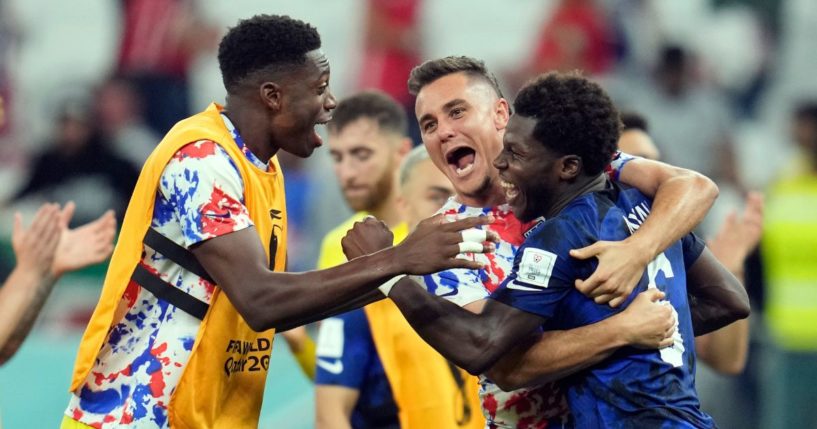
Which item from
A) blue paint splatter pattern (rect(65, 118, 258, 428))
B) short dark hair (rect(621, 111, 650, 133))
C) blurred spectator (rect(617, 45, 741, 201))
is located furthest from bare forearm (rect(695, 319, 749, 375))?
blurred spectator (rect(617, 45, 741, 201))

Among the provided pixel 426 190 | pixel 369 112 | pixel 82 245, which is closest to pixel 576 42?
pixel 369 112

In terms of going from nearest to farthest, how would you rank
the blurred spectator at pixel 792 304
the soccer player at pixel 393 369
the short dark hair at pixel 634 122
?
the soccer player at pixel 393 369, the short dark hair at pixel 634 122, the blurred spectator at pixel 792 304

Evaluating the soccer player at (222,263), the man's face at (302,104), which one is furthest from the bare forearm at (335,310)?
the man's face at (302,104)

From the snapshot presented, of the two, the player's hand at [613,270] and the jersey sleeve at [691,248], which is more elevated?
the player's hand at [613,270]

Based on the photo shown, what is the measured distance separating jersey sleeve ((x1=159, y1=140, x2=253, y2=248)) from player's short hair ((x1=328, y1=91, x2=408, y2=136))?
282cm

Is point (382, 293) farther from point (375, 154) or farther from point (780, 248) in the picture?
point (780, 248)

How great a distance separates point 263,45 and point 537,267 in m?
1.23

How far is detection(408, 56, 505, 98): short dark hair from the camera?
514cm

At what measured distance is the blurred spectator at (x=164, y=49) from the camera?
43.6 ft

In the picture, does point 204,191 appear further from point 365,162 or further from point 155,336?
point 365,162

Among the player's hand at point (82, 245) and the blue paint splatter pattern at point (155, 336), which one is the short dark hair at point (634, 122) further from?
the blue paint splatter pattern at point (155, 336)

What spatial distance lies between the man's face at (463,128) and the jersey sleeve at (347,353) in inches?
51.1

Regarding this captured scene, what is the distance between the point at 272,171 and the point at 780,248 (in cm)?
621

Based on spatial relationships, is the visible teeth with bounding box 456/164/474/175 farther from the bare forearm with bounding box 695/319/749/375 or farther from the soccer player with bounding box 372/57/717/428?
the bare forearm with bounding box 695/319/749/375
